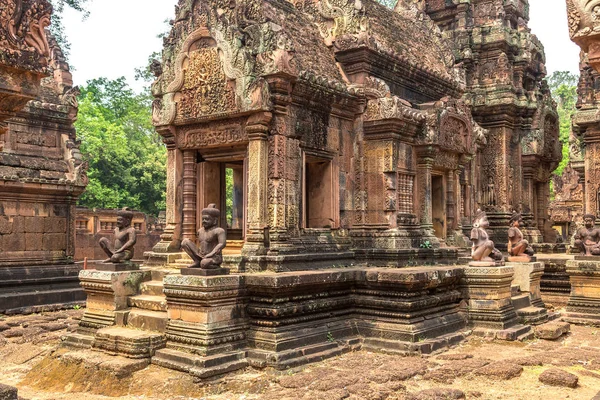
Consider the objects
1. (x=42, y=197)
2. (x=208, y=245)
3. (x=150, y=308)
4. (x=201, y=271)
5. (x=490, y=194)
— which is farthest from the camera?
(x=490, y=194)

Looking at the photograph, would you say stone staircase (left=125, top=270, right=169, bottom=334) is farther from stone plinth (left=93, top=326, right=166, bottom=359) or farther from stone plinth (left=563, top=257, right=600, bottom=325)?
stone plinth (left=563, top=257, right=600, bottom=325)

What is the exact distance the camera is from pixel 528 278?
11594 millimetres

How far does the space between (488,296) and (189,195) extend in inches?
202

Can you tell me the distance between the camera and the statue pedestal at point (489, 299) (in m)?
9.59

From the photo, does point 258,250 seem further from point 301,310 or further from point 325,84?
point 325,84

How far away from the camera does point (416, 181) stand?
34.8 feet

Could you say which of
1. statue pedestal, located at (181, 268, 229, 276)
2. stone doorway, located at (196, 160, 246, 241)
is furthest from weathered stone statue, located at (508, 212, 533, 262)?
statue pedestal, located at (181, 268, 229, 276)

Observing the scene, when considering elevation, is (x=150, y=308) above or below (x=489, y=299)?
above

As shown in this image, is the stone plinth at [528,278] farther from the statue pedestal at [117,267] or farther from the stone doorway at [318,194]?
the statue pedestal at [117,267]

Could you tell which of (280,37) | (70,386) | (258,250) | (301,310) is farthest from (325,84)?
(70,386)

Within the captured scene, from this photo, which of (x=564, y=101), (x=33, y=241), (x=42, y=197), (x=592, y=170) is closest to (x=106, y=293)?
(x=33, y=241)

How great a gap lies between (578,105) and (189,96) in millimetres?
10139

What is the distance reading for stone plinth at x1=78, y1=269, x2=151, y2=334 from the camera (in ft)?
27.6

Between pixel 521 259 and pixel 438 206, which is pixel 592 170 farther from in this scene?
pixel 438 206
